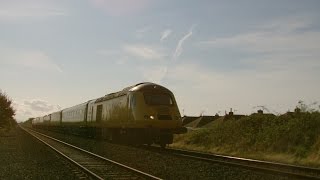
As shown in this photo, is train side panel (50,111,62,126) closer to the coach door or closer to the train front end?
the coach door

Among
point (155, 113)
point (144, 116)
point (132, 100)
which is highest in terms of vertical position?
point (132, 100)

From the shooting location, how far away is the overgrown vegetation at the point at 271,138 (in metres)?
20.6

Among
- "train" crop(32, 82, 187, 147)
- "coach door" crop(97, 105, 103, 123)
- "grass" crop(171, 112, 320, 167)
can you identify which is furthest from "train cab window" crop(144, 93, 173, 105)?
"coach door" crop(97, 105, 103, 123)

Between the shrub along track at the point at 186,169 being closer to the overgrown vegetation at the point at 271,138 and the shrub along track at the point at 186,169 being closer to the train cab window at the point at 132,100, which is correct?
the overgrown vegetation at the point at 271,138

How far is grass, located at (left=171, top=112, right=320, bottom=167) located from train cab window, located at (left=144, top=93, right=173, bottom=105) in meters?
4.46

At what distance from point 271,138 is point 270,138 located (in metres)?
0.06

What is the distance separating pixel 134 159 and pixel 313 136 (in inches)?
343

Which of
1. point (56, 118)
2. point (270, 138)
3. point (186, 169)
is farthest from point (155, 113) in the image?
point (56, 118)

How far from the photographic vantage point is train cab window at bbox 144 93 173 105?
A: 2505 cm

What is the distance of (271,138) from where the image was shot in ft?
78.2

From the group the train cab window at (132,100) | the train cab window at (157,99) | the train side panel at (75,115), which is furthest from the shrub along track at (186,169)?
the train side panel at (75,115)

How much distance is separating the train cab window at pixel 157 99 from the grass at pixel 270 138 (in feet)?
14.6

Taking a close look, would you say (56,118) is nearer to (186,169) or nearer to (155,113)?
(155,113)

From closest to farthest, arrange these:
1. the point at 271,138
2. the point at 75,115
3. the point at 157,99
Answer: the point at 271,138, the point at 157,99, the point at 75,115
